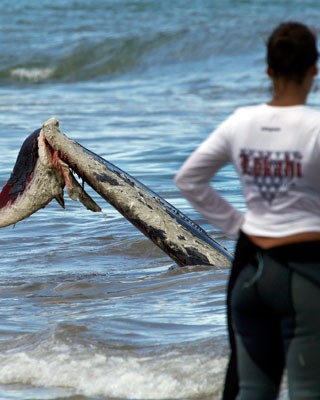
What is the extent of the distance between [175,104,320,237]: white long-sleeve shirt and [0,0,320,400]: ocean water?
0.87 feet

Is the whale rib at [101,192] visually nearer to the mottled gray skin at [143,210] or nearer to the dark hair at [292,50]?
the mottled gray skin at [143,210]

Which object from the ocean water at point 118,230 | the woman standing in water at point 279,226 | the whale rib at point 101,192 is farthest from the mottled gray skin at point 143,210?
Result: the woman standing in water at point 279,226

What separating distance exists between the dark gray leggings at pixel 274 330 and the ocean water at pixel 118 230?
62 cm

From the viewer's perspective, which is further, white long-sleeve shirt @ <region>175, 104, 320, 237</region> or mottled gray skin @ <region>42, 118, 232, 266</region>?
mottled gray skin @ <region>42, 118, 232, 266</region>

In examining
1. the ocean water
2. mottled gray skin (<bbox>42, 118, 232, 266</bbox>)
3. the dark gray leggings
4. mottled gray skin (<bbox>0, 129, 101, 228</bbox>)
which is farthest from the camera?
mottled gray skin (<bbox>42, 118, 232, 266</bbox>)

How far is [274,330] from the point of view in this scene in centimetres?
307

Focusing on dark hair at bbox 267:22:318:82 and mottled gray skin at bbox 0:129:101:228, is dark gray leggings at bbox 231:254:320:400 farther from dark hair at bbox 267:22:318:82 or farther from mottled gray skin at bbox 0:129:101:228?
mottled gray skin at bbox 0:129:101:228

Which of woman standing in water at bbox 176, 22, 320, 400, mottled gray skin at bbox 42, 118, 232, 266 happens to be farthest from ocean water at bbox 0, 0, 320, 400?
woman standing in water at bbox 176, 22, 320, 400

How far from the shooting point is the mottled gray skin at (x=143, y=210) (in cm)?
634

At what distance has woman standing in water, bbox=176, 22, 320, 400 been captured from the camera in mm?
2969

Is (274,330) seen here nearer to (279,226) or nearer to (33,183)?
(279,226)

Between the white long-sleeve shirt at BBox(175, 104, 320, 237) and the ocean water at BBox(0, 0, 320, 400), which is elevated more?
the white long-sleeve shirt at BBox(175, 104, 320, 237)

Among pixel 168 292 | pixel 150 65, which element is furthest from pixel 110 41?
pixel 168 292

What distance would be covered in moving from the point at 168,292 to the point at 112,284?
1.83ft
